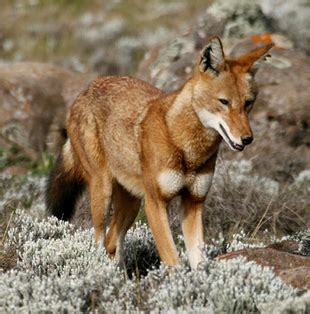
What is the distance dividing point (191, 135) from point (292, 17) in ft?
22.2

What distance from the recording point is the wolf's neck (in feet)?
20.9

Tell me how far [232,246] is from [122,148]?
111cm

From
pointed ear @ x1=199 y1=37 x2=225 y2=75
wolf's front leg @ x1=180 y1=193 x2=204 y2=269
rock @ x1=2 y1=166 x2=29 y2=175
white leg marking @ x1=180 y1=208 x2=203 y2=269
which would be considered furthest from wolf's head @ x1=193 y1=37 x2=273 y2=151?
rock @ x1=2 y1=166 x2=29 y2=175

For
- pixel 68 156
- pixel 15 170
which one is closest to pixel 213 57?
pixel 68 156

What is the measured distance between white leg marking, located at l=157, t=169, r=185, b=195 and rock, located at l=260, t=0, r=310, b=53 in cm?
629

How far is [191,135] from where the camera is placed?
640 centimetres

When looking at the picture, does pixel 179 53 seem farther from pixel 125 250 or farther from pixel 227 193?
pixel 125 250

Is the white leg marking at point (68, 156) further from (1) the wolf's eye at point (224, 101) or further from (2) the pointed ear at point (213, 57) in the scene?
(1) the wolf's eye at point (224, 101)

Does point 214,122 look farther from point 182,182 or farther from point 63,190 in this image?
point 63,190

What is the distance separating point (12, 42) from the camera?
73.4 ft

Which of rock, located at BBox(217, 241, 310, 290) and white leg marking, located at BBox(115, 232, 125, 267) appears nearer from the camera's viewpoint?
rock, located at BBox(217, 241, 310, 290)

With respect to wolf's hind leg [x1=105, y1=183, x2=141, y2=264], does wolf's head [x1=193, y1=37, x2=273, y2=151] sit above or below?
above

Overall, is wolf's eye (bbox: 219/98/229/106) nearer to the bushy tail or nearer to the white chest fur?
the white chest fur

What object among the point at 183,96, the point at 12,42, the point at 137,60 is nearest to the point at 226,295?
the point at 183,96
